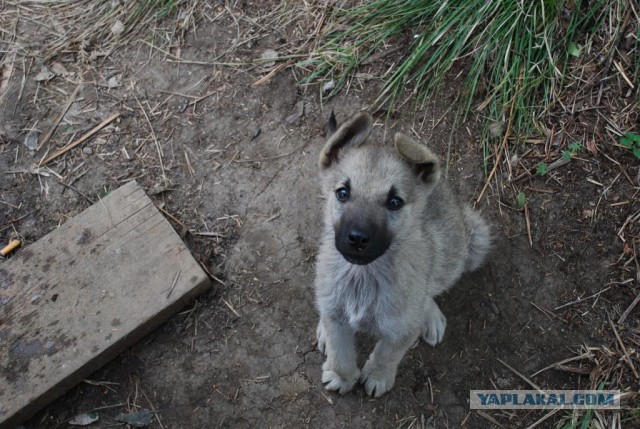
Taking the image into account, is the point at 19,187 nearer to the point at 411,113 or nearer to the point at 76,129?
the point at 76,129

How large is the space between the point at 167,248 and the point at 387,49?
7.77ft

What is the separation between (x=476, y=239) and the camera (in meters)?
4.02

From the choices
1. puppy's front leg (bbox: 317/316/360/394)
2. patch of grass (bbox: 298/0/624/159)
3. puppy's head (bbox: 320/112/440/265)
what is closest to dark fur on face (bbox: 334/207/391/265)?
puppy's head (bbox: 320/112/440/265)

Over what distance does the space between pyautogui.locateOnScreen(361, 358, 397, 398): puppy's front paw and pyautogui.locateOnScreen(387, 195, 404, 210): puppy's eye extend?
1108 mm

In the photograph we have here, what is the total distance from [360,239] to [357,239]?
0.01 m

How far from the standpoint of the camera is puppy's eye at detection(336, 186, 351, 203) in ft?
10.1

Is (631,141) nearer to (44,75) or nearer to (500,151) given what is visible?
(500,151)

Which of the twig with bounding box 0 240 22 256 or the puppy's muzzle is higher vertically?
the puppy's muzzle

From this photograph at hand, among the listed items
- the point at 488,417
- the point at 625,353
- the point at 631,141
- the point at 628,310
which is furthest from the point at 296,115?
the point at 625,353

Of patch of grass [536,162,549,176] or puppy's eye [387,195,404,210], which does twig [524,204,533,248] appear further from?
puppy's eye [387,195,404,210]

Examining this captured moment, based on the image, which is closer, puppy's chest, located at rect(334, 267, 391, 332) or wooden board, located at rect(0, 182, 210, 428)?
puppy's chest, located at rect(334, 267, 391, 332)

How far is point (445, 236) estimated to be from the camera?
3.70m

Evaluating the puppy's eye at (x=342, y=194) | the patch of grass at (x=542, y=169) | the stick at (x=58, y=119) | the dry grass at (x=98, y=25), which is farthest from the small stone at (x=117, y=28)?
the patch of grass at (x=542, y=169)

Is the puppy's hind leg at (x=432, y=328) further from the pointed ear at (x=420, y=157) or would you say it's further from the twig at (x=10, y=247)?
the twig at (x=10, y=247)
